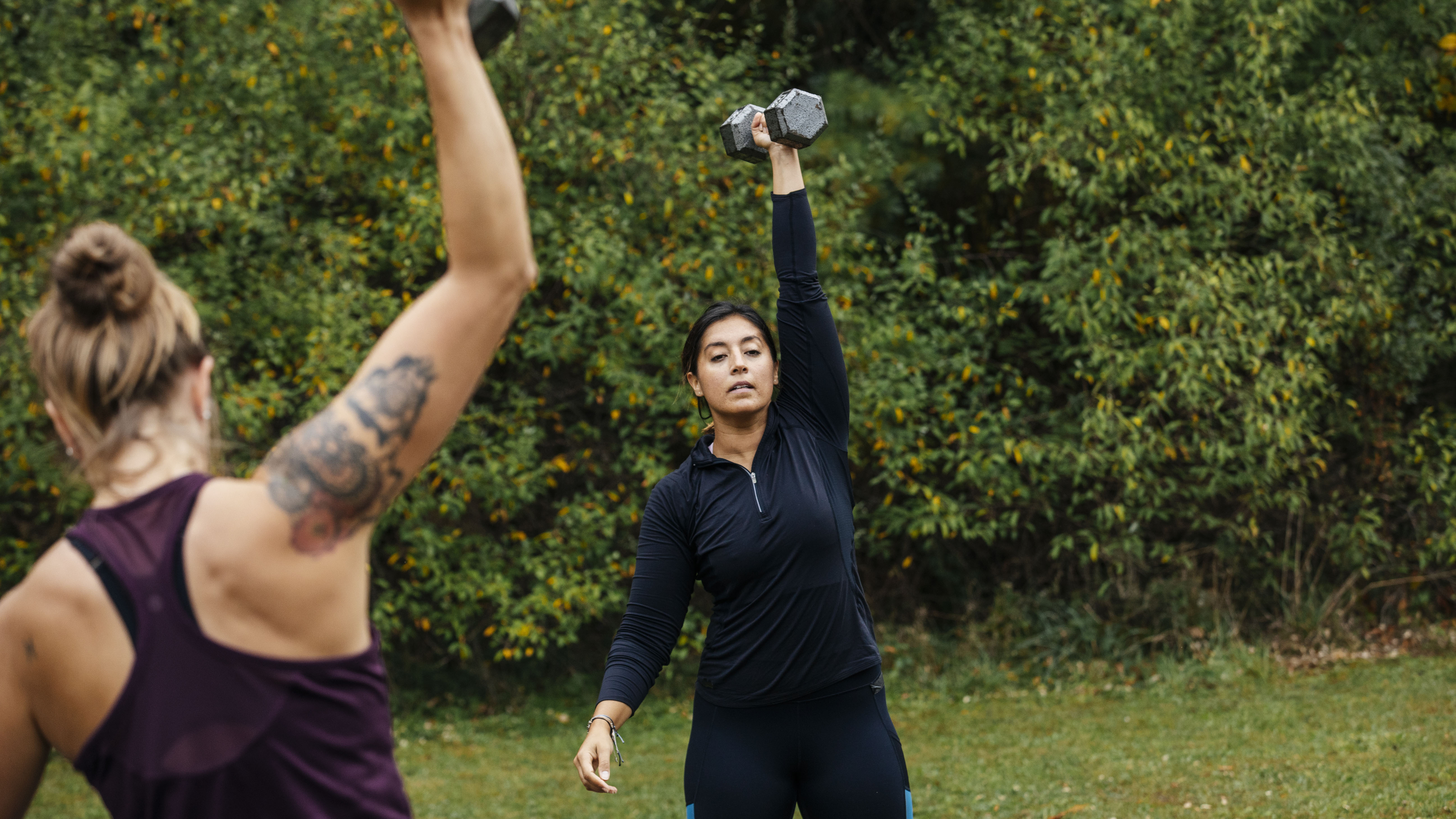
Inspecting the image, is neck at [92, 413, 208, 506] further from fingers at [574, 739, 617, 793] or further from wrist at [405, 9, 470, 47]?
fingers at [574, 739, 617, 793]

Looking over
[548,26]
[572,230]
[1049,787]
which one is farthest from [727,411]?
[548,26]

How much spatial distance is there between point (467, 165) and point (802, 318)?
5.44 ft

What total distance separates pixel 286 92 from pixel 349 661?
7.20 meters

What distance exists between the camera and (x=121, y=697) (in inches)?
50.6

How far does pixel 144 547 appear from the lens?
1.29 meters

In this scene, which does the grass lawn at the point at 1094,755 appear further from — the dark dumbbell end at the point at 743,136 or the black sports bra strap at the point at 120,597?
the black sports bra strap at the point at 120,597

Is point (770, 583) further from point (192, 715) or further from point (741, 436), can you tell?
point (192, 715)

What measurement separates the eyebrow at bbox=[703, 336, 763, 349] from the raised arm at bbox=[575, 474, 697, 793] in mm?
359

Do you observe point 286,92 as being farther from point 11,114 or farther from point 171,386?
point 171,386

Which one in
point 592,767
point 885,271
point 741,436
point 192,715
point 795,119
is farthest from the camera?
point 885,271

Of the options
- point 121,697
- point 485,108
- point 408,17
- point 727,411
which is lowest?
point 121,697

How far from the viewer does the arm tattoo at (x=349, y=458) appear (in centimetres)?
130

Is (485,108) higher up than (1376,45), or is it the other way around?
(1376,45)

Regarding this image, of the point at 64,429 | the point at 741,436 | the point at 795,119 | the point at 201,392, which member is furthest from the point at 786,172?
the point at 64,429
